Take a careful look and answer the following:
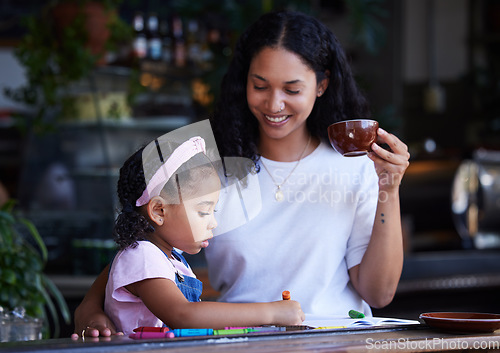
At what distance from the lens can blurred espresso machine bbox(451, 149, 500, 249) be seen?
4074mm

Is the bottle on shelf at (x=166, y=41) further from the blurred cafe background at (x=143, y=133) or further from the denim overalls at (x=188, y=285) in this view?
the denim overalls at (x=188, y=285)

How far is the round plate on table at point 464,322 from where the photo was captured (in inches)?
50.4

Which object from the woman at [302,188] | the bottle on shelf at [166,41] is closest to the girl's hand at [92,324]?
the woman at [302,188]

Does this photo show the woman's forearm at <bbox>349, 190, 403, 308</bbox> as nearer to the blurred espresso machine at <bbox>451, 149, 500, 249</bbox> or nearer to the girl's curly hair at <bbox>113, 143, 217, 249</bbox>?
the girl's curly hair at <bbox>113, 143, 217, 249</bbox>

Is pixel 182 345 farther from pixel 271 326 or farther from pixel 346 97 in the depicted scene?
pixel 346 97

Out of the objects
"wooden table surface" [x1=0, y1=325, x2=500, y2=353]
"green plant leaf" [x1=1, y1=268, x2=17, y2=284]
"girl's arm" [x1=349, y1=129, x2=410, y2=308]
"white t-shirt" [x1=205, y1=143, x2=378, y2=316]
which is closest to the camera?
"wooden table surface" [x1=0, y1=325, x2=500, y2=353]

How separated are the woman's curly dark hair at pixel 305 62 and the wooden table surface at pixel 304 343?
0.67m

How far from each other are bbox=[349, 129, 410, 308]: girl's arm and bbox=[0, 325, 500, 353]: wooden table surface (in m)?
0.36

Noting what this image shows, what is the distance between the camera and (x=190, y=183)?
1315 millimetres

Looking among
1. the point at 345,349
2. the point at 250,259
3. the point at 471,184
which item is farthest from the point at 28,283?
the point at 471,184

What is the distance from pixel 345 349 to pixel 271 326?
0.15m

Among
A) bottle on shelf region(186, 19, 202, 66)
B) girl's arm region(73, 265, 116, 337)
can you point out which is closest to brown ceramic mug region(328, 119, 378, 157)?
girl's arm region(73, 265, 116, 337)

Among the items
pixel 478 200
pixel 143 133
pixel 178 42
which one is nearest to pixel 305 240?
pixel 143 133

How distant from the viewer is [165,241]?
52.4 inches
